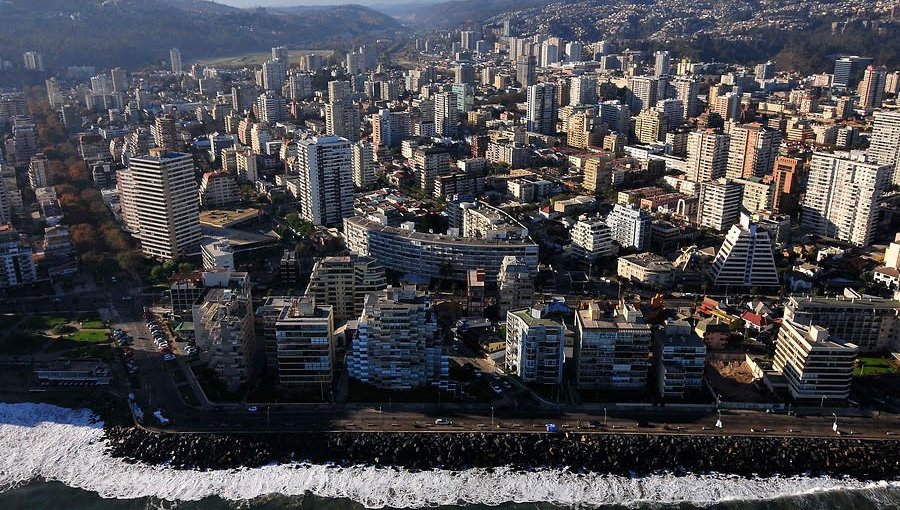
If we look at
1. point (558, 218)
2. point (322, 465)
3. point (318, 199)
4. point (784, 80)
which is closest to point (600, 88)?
point (784, 80)

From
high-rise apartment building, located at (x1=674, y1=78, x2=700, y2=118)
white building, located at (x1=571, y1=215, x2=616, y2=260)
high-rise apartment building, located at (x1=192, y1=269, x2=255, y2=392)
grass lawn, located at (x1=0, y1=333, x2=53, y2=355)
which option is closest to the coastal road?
high-rise apartment building, located at (x1=192, y1=269, x2=255, y2=392)

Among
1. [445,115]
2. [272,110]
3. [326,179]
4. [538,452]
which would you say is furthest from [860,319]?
[272,110]

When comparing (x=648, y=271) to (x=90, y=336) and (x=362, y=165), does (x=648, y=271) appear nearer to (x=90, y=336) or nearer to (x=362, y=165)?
(x=90, y=336)

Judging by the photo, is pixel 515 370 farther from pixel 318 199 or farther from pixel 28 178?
pixel 28 178

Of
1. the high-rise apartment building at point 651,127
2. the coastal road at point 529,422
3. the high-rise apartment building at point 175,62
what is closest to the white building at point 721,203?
the coastal road at point 529,422

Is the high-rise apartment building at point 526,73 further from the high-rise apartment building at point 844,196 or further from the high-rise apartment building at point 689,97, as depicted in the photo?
the high-rise apartment building at point 844,196

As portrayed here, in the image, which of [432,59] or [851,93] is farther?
[432,59]
